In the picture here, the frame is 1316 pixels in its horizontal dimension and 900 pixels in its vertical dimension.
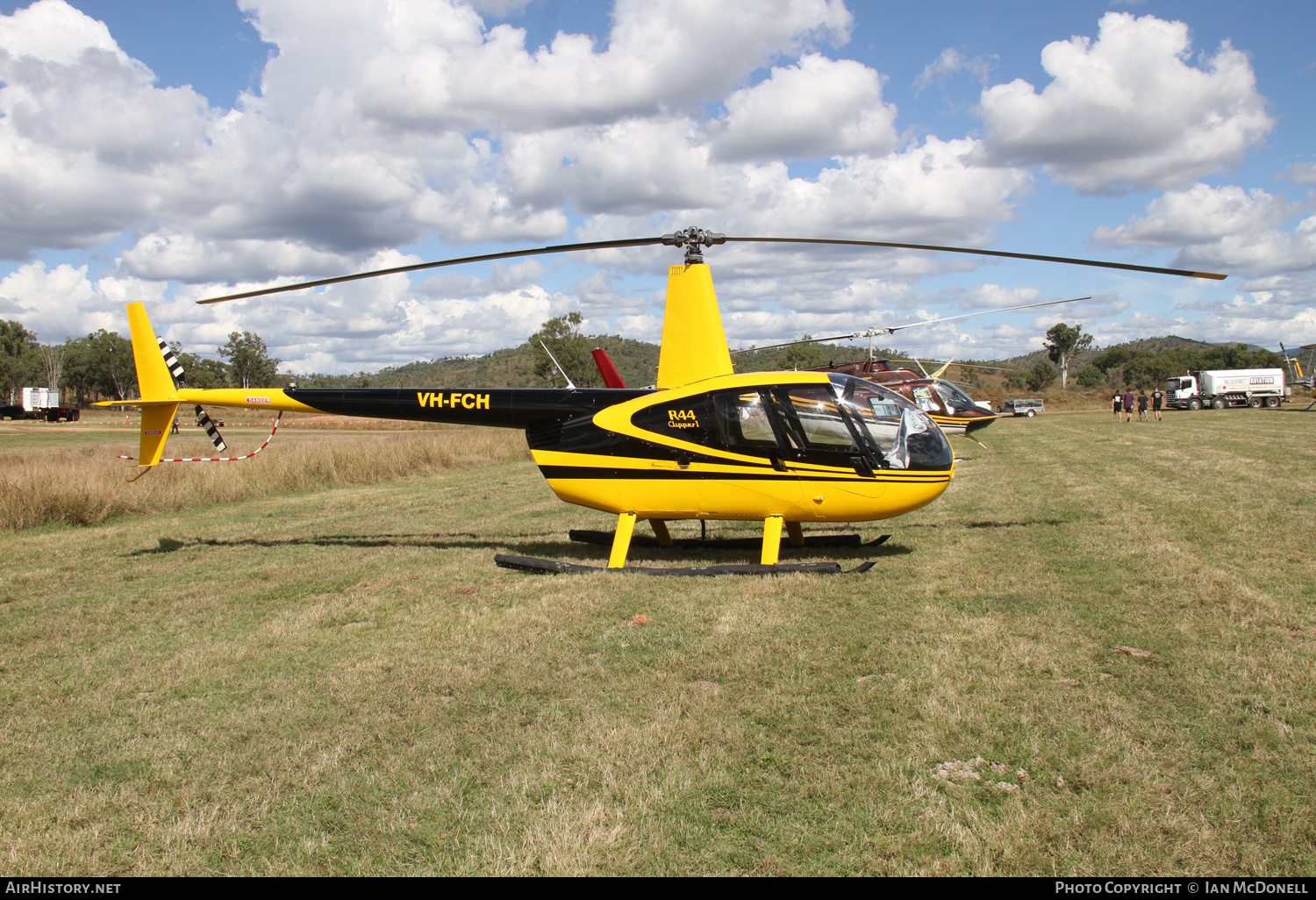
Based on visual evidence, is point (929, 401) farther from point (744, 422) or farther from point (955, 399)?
point (744, 422)

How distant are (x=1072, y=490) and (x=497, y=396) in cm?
1028

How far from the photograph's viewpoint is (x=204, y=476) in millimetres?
15977

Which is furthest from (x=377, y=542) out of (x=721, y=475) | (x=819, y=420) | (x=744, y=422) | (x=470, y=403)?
(x=819, y=420)

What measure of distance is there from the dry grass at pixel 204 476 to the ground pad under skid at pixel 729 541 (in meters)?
8.85

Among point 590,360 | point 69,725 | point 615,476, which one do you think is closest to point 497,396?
point 615,476

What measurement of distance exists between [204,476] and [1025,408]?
5978cm

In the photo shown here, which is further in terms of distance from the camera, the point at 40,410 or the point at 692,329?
the point at 40,410

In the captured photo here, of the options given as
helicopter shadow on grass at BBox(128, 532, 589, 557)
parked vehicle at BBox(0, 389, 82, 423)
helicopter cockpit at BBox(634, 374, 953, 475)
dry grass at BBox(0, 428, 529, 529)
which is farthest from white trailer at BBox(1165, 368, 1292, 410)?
parked vehicle at BBox(0, 389, 82, 423)

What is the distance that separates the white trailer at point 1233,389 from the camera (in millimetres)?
58000

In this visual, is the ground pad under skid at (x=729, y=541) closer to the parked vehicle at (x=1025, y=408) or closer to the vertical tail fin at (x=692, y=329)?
the vertical tail fin at (x=692, y=329)

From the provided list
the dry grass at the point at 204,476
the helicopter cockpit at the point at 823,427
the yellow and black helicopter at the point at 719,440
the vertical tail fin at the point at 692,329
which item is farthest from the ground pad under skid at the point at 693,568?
the dry grass at the point at 204,476

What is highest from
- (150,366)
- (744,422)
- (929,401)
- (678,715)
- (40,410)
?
(40,410)

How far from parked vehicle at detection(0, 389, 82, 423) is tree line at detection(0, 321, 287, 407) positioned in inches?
825
